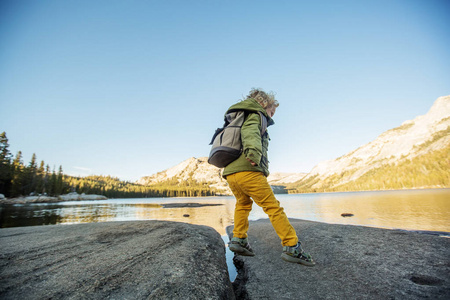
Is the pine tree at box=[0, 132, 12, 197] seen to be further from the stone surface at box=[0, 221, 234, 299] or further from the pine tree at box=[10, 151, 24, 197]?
the stone surface at box=[0, 221, 234, 299]

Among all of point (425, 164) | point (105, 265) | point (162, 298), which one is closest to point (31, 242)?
point (105, 265)

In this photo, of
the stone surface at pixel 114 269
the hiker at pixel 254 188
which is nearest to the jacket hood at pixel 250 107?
the hiker at pixel 254 188

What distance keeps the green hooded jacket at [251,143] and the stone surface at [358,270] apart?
5.58ft

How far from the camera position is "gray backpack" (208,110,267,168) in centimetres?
345

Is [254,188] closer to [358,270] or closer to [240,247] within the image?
[240,247]

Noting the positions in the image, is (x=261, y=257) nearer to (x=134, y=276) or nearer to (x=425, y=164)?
(x=134, y=276)

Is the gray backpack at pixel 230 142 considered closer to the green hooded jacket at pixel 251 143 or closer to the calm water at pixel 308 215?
the green hooded jacket at pixel 251 143

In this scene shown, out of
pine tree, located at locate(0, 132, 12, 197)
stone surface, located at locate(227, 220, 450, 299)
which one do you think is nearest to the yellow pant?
stone surface, located at locate(227, 220, 450, 299)

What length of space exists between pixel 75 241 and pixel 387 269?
551 cm

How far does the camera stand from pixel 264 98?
4.01 metres

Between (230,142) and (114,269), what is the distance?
8.09ft

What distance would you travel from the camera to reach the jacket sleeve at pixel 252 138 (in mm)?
3168

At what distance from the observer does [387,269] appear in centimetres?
283

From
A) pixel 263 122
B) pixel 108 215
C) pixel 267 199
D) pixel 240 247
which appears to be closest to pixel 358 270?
pixel 267 199
